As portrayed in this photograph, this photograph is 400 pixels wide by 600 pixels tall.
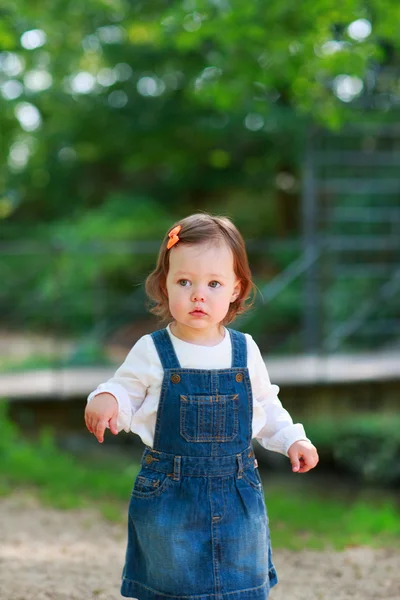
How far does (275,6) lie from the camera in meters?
6.31

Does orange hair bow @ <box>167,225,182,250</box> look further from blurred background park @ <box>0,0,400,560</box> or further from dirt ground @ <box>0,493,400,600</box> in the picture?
blurred background park @ <box>0,0,400,560</box>

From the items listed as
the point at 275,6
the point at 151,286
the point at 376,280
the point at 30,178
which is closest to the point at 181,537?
the point at 151,286

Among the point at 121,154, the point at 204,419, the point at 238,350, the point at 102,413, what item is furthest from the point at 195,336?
the point at 121,154

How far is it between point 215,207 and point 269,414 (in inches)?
444

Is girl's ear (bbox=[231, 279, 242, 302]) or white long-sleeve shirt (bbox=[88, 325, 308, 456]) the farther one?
girl's ear (bbox=[231, 279, 242, 302])

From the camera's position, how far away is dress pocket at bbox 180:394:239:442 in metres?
2.54

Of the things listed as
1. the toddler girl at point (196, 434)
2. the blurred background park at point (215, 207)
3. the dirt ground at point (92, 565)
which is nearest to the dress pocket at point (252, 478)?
the toddler girl at point (196, 434)

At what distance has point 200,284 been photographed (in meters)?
2.59

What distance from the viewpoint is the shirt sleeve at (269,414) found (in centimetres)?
269

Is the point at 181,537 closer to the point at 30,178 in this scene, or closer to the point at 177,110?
the point at 177,110

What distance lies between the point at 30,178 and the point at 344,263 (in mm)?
6539

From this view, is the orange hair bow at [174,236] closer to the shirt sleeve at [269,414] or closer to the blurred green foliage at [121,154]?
the shirt sleeve at [269,414]

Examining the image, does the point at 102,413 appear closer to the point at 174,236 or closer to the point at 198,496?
the point at 198,496

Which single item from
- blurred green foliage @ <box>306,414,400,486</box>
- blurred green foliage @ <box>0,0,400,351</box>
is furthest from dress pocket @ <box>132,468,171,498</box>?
blurred green foliage @ <box>0,0,400,351</box>
